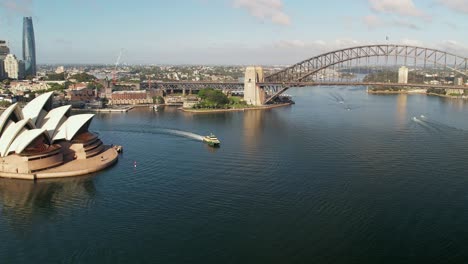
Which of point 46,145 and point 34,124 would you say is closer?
point 46,145

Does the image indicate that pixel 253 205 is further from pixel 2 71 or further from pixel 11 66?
pixel 11 66

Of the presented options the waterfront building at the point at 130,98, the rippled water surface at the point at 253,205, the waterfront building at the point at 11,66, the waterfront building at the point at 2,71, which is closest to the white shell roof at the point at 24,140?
Answer: the rippled water surface at the point at 253,205

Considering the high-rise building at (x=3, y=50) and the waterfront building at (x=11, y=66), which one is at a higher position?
the high-rise building at (x=3, y=50)

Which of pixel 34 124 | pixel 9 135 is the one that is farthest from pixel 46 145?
pixel 34 124

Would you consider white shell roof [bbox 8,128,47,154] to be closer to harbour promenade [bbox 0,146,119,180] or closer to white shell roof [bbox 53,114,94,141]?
harbour promenade [bbox 0,146,119,180]

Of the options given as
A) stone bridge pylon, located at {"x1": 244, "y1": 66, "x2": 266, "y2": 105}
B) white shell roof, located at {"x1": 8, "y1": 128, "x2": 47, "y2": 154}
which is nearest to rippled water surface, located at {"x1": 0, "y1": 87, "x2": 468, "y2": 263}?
white shell roof, located at {"x1": 8, "y1": 128, "x2": 47, "y2": 154}

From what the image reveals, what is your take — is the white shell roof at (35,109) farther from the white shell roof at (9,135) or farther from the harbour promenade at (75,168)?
the harbour promenade at (75,168)

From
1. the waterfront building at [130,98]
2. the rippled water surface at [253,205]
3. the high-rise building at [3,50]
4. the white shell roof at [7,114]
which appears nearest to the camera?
the rippled water surface at [253,205]
